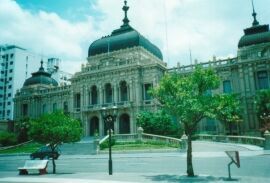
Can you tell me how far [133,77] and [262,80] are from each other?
19.8 metres

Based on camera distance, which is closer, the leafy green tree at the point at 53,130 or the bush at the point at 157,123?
the leafy green tree at the point at 53,130

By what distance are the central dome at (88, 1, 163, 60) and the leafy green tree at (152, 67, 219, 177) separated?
34135 mm

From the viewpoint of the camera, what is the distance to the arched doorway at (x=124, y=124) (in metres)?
49.1

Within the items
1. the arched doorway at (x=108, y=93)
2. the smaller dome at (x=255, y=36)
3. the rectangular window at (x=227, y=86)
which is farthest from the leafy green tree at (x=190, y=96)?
the arched doorway at (x=108, y=93)

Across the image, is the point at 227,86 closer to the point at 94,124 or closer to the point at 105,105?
the point at 105,105

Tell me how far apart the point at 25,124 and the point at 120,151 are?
2798 centimetres

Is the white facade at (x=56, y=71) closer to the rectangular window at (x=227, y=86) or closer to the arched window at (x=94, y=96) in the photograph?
the arched window at (x=94, y=96)

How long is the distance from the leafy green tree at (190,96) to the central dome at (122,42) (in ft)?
112

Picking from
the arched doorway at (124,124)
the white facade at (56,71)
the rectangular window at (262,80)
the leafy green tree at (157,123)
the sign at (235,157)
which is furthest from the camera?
the white facade at (56,71)

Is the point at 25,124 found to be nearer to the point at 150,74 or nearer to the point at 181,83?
the point at 150,74

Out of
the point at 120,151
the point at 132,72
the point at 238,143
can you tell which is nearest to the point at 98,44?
the point at 132,72

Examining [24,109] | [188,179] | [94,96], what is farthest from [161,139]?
[24,109]

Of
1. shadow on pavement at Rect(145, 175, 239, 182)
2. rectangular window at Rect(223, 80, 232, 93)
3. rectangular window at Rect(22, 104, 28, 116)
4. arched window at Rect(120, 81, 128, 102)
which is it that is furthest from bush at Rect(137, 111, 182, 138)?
rectangular window at Rect(22, 104, 28, 116)

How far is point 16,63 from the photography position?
284 feet
